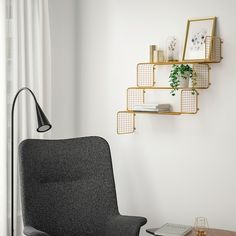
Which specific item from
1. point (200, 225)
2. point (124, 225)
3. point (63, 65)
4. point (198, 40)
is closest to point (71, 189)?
point (124, 225)

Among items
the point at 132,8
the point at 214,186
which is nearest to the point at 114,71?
the point at 132,8

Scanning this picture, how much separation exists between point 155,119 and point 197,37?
28.7 inches

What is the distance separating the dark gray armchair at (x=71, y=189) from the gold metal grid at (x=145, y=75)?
63 centimetres

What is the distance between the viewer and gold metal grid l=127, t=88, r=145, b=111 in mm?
3949

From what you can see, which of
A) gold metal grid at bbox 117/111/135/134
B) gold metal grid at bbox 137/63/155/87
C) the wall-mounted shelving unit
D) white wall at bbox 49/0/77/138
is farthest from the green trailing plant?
white wall at bbox 49/0/77/138

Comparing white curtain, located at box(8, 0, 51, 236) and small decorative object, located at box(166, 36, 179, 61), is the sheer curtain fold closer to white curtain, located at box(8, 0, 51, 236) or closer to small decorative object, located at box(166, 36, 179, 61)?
white curtain, located at box(8, 0, 51, 236)

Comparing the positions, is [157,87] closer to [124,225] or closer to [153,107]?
[153,107]

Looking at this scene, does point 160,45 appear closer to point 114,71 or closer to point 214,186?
point 114,71

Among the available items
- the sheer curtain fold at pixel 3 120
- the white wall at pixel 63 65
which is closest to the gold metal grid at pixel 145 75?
the white wall at pixel 63 65

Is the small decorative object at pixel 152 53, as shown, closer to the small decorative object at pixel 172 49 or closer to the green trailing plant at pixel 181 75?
the small decorative object at pixel 172 49

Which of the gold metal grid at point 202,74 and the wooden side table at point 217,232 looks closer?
the wooden side table at point 217,232

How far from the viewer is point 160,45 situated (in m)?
3.83

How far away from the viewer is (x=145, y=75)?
3.92 meters

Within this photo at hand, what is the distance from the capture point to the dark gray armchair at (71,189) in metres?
3.29
